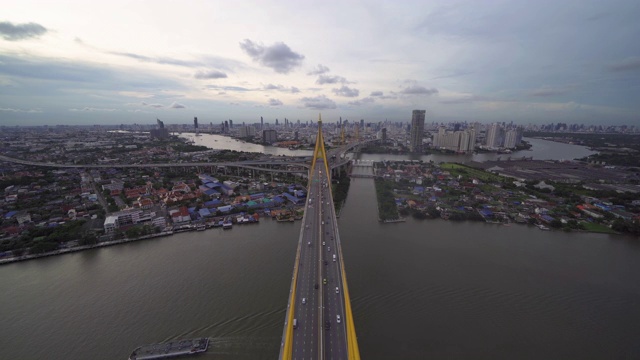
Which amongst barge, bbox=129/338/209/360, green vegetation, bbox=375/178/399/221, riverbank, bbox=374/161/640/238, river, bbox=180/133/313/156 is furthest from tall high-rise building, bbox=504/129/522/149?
barge, bbox=129/338/209/360

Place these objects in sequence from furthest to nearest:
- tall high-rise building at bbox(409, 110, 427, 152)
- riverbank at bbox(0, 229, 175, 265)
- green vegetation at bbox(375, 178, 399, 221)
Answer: tall high-rise building at bbox(409, 110, 427, 152) → green vegetation at bbox(375, 178, 399, 221) → riverbank at bbox(0, 229, 175, 265)

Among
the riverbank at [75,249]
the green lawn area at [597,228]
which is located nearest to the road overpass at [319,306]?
the riverbank at [75,249]

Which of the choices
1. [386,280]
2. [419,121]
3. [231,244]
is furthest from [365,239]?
[419,121]

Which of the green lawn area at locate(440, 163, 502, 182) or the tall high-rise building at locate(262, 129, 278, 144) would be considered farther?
the tall high-rise building at locate(262, 129, 278, 144)

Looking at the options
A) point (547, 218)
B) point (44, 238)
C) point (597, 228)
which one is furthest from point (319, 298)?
point (597, 228)

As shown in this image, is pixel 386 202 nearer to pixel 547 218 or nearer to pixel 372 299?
pixel 547 218

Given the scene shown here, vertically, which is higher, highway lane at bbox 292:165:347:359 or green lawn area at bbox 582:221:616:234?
highway lane at bbox 292:165:347:359

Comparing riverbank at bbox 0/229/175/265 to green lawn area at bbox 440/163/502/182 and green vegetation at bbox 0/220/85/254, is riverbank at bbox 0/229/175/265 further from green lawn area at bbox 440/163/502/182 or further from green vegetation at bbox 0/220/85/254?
green lawn area at bbox 440/163/502/182
